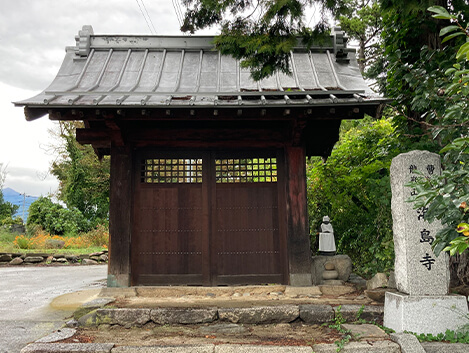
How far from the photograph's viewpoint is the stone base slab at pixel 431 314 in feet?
16.6

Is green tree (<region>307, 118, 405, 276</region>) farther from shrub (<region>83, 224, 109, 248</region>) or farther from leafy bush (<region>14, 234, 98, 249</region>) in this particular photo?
shrub (<region>83, 224, 109, 248</region>)

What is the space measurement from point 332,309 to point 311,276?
141 cm

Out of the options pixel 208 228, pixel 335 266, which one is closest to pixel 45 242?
pixel 208 228

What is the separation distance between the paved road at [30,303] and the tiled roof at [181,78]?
3533 millimetres

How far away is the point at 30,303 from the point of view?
7.51 metres

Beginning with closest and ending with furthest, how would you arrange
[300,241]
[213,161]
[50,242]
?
[300,241] → [213,161] → [50,242]

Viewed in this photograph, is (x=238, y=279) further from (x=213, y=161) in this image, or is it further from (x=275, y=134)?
(x=275, y=134)

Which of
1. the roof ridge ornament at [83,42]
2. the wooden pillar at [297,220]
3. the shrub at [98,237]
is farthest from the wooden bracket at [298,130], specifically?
the shrub at [98,237]

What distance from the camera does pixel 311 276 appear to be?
7305mm

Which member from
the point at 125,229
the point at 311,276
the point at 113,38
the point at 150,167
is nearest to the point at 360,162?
the point at 311,276

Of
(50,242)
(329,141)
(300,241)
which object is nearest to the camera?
(300,241)

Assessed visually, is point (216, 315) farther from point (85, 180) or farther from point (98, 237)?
point (85, 180)

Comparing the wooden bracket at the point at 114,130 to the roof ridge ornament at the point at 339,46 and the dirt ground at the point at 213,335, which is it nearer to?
the dirt ground at the point at 213,335

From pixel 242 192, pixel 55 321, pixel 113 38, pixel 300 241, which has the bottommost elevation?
pixel 55 321
